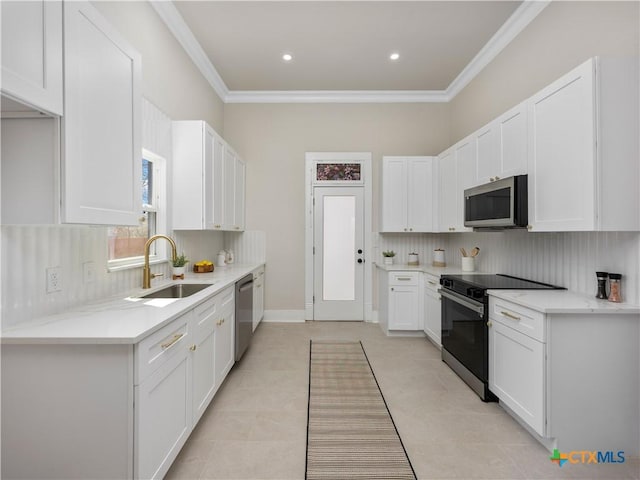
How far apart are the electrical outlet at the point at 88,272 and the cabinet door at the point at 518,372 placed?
106 inches

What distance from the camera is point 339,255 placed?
16.1 feet

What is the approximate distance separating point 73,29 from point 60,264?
3.64ft

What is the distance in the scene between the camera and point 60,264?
1.70 meters

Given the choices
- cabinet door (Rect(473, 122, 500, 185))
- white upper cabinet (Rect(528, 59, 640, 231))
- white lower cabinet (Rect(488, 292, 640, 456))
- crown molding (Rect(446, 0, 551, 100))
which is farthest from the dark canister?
crown molding (Rect(446, 0, 551, 100))

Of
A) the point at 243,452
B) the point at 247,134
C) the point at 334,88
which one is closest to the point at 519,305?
the point at 243,452

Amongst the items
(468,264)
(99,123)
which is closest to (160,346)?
(99,123)

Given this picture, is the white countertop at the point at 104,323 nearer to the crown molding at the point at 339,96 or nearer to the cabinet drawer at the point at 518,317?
the cabinet drawer at the point at 518,317

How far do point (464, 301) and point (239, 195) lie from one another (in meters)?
3.12

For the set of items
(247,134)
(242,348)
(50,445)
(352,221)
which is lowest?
(242,348)

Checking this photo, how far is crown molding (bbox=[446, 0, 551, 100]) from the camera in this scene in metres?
2.88

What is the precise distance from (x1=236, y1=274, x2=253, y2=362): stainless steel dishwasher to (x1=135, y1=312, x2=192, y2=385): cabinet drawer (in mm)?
1187

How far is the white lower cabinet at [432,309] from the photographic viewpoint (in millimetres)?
3639

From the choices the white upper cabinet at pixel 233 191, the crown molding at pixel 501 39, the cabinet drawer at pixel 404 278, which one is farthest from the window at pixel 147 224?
the crown molding at pixel 501 39

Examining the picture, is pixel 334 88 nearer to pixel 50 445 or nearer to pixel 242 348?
pixel 242 348
